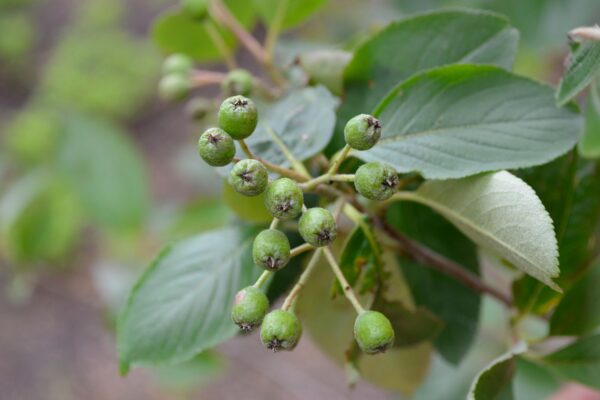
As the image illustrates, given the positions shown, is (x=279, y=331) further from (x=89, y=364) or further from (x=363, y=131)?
(x=89, y=364)

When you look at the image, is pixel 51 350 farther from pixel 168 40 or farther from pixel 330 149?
pixel 330 149

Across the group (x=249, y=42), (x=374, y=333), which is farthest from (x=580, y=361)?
(x=249, y=42)

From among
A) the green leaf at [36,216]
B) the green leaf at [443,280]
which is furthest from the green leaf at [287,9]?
the green leaf at [36,216]

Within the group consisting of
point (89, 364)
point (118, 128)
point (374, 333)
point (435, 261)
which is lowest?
point (89, 364)

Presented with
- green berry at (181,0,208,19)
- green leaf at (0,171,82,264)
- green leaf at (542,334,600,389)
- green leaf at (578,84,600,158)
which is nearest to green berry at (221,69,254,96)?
green berry at (181,0,208,19)

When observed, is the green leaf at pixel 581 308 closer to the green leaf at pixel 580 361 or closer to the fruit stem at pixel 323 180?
the green leaf at pixel 580 361

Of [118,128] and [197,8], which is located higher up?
[197,8]

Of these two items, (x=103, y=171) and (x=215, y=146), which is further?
(x=103, y=171)

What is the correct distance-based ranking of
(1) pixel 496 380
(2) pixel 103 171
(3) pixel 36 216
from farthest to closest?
(3) pixel 36 216, (2) pixel 103 171, (1) pixel 496 380

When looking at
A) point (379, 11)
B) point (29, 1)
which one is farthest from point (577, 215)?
point (29, 1)
